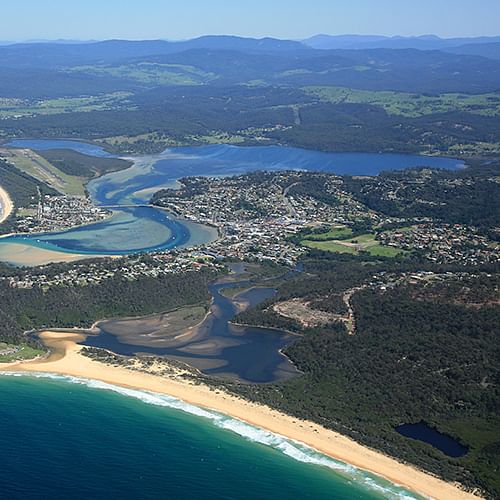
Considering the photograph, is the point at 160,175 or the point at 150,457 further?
the point at 160,175

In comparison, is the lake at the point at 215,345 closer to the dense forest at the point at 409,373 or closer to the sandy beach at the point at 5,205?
the dense forest at the point at 409,373

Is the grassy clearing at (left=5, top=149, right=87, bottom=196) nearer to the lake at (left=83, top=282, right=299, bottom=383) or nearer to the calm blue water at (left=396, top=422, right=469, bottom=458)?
the lake at (left=83, top=282, right=299, bottom=383)

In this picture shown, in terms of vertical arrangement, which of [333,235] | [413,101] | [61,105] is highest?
[413,101]

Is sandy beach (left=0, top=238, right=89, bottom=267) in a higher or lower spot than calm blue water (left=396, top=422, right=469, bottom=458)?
higher

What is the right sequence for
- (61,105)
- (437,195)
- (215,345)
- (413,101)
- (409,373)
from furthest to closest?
Answer: (61,105) < (413,101) < (437,195) < (215,345) < (409,373)

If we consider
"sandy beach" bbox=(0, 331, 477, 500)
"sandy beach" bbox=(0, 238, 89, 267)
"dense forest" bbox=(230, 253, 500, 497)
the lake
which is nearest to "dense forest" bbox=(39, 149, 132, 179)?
"sandy beach" bbox=(0, 238, 89, 267)

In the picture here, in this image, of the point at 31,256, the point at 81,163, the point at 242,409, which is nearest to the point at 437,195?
the point at 31,256

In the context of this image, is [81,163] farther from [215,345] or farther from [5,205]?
[215,345]
